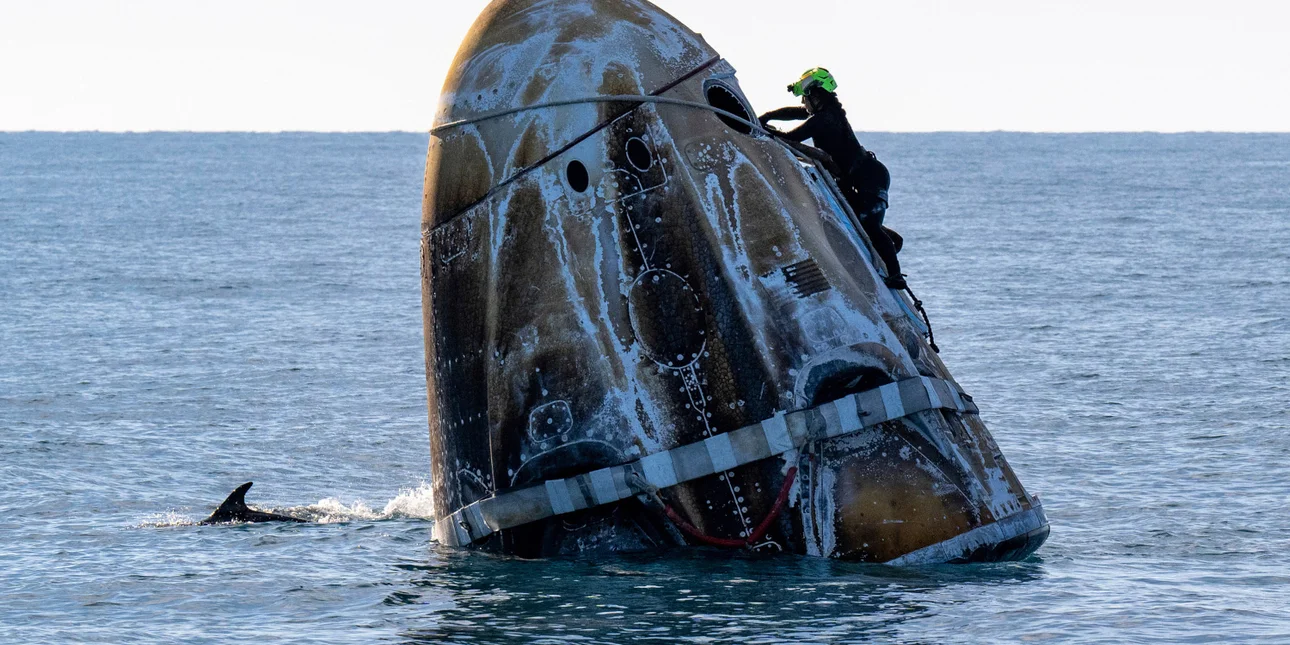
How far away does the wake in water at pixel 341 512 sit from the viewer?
15.9 m

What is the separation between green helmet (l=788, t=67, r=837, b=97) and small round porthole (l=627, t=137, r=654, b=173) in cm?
176

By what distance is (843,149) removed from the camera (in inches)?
497

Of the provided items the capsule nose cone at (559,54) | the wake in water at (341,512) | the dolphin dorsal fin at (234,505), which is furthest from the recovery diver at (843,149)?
the dolphin dorsal fin at (234,505)

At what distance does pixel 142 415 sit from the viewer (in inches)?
937

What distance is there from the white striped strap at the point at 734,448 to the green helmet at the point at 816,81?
2468 mm

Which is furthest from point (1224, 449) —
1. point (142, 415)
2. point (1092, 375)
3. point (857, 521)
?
point (142, 415)

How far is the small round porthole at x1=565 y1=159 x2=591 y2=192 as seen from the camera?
11.3 m

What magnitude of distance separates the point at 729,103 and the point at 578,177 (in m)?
1.30

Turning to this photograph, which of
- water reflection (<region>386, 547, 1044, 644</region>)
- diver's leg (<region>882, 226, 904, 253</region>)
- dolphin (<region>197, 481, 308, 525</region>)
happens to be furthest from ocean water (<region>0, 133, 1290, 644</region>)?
diver's leg (<region>882, 226, 904, 253</region>)

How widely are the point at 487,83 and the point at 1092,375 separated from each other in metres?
17.5

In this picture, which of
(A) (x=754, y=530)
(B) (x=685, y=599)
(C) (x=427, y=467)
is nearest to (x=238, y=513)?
(C) (x=427, y=467)

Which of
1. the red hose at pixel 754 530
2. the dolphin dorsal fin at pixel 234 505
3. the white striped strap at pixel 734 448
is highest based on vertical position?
the dolphin dorsal fin at pixel 234 505

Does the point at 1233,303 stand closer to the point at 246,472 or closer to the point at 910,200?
the point at 246,472

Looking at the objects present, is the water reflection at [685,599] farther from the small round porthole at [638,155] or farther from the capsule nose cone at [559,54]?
the capsule nose cone at [559,54]
